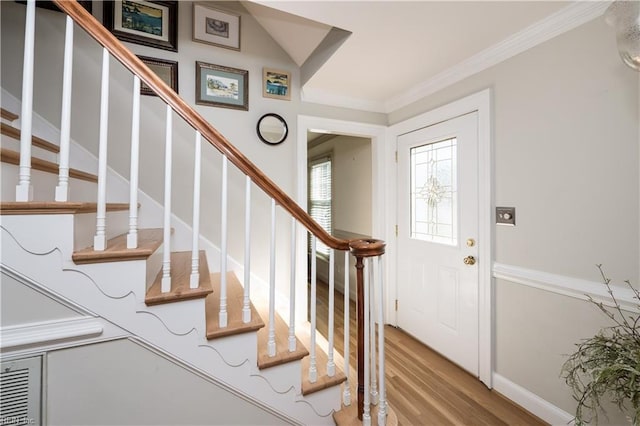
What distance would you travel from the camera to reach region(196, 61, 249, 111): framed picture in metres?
2.05

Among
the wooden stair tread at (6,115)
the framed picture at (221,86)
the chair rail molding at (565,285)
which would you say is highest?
the framed picture at (221,86)

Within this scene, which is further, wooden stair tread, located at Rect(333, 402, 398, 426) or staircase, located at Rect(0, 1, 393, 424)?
wooden stair tread, located at Rect(333, 402, 398, 426)

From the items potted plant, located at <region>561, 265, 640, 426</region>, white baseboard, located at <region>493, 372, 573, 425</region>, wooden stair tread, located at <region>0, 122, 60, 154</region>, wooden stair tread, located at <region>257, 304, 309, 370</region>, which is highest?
wooden stair tread, located at <region>0, 122, 60, 154</region>

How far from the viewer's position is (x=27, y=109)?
0.89m

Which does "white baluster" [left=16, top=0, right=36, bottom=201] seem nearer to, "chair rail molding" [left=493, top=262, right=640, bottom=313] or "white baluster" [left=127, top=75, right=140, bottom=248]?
"white baluster" [left=127, top=75, right=140, bottom=248]

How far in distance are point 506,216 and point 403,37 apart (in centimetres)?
Result: 135

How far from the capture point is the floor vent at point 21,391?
0.93m

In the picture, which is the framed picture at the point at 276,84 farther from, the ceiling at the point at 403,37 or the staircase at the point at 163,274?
the staircase at the point at 163,274

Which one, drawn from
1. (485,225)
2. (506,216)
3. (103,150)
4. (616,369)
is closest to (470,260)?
(485,225)

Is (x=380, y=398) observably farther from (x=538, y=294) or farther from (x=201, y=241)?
(x=201, y=241)

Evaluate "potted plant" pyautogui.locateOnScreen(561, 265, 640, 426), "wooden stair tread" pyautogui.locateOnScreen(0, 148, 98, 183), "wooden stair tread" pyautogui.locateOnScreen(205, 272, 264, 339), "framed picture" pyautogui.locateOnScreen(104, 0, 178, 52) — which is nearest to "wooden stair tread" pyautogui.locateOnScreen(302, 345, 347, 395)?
"wooden stair tread" pyautogui.locateOnScreen(205, 272, 264, 339)

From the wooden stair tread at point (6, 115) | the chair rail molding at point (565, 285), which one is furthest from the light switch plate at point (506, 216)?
the wooden stair tread at point (6, 115)

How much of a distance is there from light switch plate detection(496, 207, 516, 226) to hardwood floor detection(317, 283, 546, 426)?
117 cm

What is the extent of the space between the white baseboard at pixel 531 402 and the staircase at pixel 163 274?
1.00 metres
